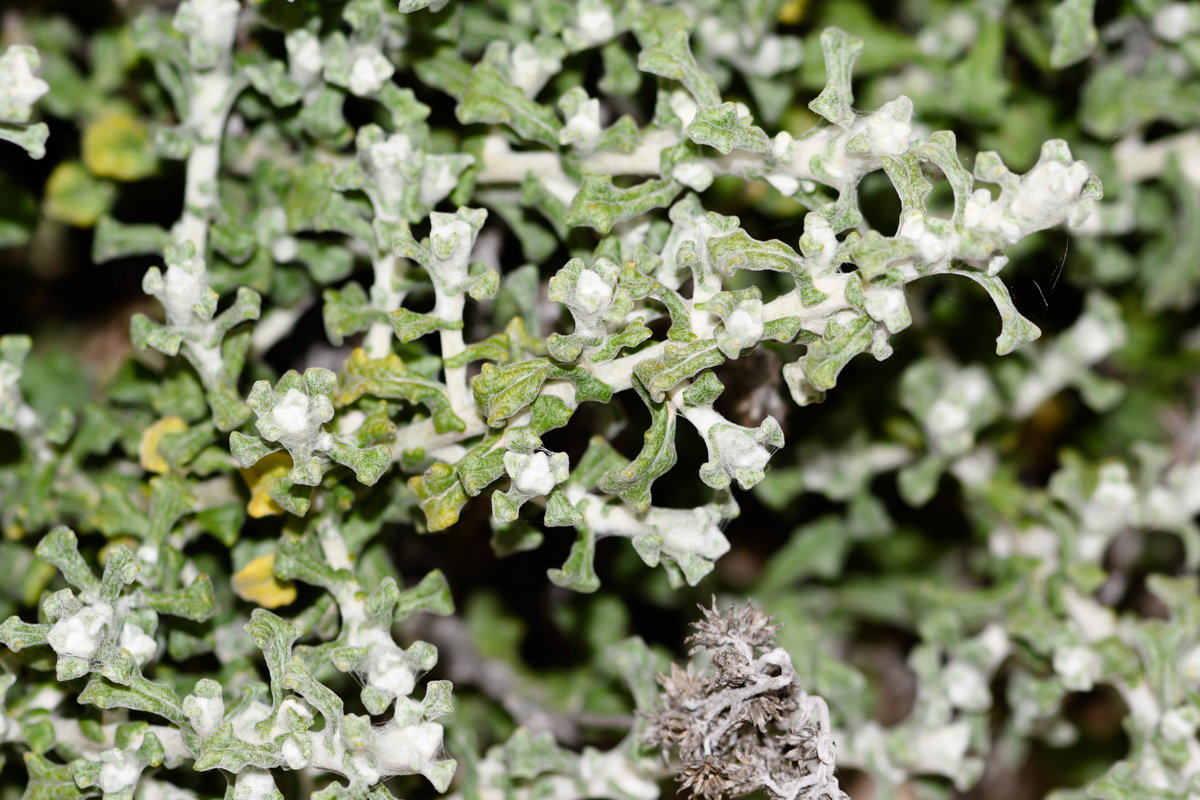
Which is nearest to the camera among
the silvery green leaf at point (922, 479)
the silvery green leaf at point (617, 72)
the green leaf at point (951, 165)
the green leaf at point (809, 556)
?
the green leaf at point (951, 165)

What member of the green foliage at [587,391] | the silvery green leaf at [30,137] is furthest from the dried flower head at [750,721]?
the silvery green leaf at [30,137]

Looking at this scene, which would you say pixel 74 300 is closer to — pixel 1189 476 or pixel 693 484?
pixel 693 484

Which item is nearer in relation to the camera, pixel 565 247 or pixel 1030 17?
pixel 565 247

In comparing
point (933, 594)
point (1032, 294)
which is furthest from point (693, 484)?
point (1032, 294)

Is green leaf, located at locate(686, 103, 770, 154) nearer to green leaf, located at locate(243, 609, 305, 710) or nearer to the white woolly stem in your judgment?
the white woolly stem

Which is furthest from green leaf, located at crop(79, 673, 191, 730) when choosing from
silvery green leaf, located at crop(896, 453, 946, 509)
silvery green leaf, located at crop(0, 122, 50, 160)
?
silvery green leaf, located at crop(896, 453, 946, 509)

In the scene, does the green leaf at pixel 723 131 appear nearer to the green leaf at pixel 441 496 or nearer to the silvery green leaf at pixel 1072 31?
the green leaf at pixel 441 496
